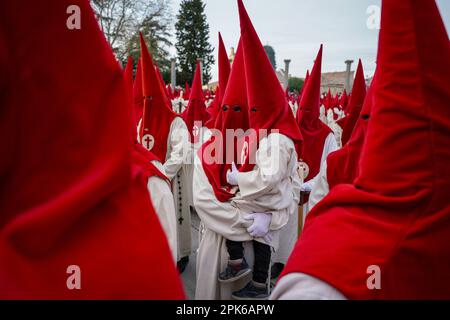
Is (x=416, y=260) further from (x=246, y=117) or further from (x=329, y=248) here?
(x=246, y=117)

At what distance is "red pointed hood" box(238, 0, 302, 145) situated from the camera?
2896 mm

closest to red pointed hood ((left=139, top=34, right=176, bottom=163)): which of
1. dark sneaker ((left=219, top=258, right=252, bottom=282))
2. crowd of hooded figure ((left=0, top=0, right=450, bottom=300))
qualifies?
dark sneaker ((left=219, top=258, right=252, bottom=282))

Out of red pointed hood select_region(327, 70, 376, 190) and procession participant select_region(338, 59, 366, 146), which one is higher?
procession participant select_region(338, 59, 366, 146)

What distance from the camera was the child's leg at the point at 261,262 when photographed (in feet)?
9.18

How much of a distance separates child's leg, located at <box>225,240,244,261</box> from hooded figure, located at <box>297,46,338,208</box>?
215 centimetres

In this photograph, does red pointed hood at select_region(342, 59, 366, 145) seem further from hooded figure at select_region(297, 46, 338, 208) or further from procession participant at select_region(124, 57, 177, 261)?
procession participant at select_region(124, 57, 177, 261)

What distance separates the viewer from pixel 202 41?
36.8 m

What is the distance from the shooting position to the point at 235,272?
2.73 metres

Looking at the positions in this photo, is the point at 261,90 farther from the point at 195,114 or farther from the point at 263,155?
the point at 195,114

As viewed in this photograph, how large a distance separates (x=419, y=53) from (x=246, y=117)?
2.32 m

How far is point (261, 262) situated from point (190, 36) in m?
36.7

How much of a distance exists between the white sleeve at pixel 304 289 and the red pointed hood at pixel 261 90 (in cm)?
188

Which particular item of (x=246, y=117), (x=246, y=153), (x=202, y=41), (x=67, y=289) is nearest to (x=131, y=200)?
(x=67, y=289)

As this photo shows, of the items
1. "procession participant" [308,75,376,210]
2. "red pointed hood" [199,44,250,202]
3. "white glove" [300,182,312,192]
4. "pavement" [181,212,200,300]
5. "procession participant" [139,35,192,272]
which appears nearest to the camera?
"procession participant" [308,75,376,210]
